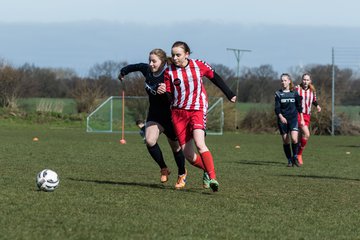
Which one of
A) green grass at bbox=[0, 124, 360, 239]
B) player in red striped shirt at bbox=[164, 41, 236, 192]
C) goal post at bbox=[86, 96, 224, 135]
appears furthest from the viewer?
goal post at bbox=[86, 96, 224, 135]

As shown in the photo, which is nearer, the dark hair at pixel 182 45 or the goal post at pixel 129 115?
the dark hair at pixel 182 45

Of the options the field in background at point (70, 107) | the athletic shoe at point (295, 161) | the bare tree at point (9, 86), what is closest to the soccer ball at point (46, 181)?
the athletic shoe at point (295, 161)

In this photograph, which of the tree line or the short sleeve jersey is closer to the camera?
the short sleeve jersey

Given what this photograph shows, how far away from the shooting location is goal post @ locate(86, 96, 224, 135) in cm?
3547

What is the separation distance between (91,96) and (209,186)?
31862 mm

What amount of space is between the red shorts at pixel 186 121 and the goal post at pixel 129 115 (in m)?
25.0

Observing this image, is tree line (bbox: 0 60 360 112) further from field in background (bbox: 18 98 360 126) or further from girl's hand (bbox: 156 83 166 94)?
girl's hand (bbox: 156 83 166 94)

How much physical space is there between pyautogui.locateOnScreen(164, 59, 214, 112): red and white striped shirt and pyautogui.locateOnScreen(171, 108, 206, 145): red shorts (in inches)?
2.4

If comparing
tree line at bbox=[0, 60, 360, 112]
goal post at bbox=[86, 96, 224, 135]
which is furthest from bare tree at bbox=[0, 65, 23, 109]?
goal post at bbox=[86, 96, 224, 135]

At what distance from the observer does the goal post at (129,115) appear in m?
35.5

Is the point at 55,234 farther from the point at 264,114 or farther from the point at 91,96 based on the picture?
the point at 91,96

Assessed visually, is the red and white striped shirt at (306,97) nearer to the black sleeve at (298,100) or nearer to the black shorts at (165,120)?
the black sleeve at (298,100)

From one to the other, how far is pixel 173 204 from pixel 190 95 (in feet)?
5.77

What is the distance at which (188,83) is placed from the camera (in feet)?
30.2
